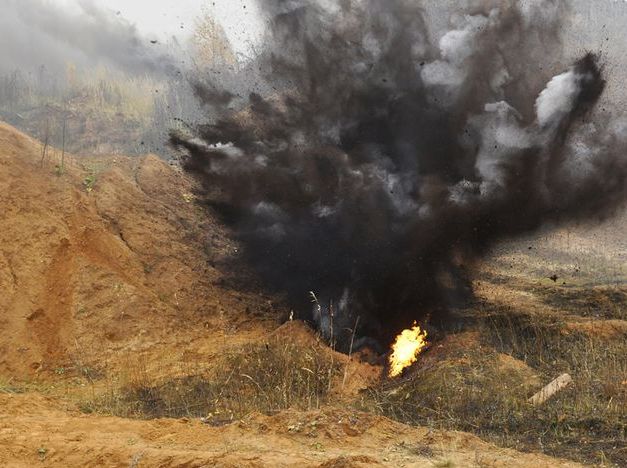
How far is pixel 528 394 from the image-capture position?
722 centimetres

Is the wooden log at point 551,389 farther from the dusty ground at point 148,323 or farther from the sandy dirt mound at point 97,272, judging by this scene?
the sandy dirt mound at point 97,272

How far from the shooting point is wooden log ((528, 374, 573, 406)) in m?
6.92

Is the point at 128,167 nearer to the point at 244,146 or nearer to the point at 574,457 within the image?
the point at 244,146

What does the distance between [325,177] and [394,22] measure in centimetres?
358

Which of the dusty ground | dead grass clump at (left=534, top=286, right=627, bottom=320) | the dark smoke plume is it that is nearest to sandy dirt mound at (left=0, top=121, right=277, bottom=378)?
the dusty ground

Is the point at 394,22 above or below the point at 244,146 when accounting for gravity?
above

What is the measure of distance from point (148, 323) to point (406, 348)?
465cm

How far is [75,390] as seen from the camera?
8453 millimetres

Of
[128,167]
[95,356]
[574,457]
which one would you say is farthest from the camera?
[128,167]

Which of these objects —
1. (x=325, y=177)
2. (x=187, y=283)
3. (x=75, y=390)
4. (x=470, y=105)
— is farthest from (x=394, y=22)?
(x=75, y=390)

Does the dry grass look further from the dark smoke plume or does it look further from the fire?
the dark smoke plume

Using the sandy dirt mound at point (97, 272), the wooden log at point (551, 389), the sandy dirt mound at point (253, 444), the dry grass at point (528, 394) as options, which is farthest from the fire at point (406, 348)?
the sandy dirt mound at point (253, 444)

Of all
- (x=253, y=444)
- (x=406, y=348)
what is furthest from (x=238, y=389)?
(x=406, y=348)

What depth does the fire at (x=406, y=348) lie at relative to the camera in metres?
9.12
